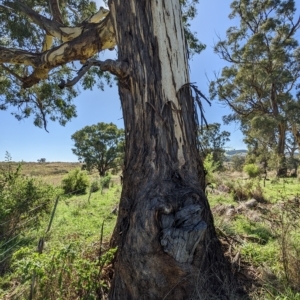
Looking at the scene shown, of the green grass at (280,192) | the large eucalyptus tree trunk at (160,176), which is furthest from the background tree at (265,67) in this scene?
the large eucalyptus tree trunk at (160,176)

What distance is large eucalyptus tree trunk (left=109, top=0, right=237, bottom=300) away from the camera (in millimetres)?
1673

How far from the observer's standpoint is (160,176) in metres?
2.01

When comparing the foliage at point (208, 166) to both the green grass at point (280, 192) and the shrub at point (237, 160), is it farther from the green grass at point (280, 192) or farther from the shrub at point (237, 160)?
the shrub at point (237, 160)

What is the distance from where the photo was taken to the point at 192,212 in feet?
5.70

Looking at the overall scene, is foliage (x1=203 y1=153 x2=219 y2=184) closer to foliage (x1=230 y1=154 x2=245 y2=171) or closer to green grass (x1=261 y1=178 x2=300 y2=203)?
green grass (x1=261 y1=178 x2=300 y2=203)

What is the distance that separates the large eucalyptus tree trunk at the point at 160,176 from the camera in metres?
1.67

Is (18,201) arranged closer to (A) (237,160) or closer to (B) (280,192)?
(B) (280,192)

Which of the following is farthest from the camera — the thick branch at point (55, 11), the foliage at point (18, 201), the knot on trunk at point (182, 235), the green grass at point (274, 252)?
the thick branch at point (55, 11)

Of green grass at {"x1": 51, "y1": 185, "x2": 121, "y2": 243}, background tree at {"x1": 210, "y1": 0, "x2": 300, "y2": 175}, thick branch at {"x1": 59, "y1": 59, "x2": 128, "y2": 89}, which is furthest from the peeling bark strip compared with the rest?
background tree at {"x1": 210, "y1": 0, "x2": 300, "y2": 175}

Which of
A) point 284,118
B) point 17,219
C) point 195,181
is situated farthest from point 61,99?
point 284,118

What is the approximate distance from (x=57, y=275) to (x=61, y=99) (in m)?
6.52

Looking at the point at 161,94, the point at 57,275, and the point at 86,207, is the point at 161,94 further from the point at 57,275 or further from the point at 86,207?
the point at 86,207

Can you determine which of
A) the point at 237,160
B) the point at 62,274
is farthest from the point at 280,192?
the point at 237,160

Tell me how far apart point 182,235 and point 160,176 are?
1.75 ft
